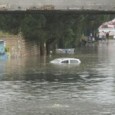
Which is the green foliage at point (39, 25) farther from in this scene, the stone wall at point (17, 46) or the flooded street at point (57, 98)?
the flooded street at point (57, 98)

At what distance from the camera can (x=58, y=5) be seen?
127 ft

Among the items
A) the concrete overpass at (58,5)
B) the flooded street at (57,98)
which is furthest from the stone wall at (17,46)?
the concrete overpass at (58,5)

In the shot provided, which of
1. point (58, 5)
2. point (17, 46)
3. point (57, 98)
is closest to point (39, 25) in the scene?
point (17, 46)

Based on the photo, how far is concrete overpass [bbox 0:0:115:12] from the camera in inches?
1523

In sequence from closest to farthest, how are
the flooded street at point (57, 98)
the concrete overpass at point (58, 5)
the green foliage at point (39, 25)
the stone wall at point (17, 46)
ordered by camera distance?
the flooded street at point (57, 98) < the concrete overpass at point (58, 5) < the green foliage at point (39, 25) < the stone wall at point (17, 46)

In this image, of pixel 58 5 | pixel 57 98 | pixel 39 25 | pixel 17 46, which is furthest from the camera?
pixel 17 46

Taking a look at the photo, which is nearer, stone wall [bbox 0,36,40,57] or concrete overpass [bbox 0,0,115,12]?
concrete overpass [bbox 0,0,115,12]

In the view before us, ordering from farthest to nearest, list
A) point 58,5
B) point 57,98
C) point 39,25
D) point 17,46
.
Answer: point 17,46
point 39,25
point 58,5
point 57,98

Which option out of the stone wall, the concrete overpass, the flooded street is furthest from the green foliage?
the concrete overpass

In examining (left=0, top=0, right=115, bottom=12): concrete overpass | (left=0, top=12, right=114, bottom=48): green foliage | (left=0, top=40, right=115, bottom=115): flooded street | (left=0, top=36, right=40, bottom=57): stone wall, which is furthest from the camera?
(left=0, top=36, right=40, bottom=57): stone wall

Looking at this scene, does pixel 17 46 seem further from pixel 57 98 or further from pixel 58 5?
pixel 57 98

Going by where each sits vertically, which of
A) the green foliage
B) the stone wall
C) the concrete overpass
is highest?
the concrete overpass

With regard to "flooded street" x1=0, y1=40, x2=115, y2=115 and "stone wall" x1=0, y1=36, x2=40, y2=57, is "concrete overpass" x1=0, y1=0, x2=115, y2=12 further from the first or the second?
"stone wall" x1=0, y1=36, x2=40, y2=57

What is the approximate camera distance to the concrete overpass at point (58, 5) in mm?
38688
